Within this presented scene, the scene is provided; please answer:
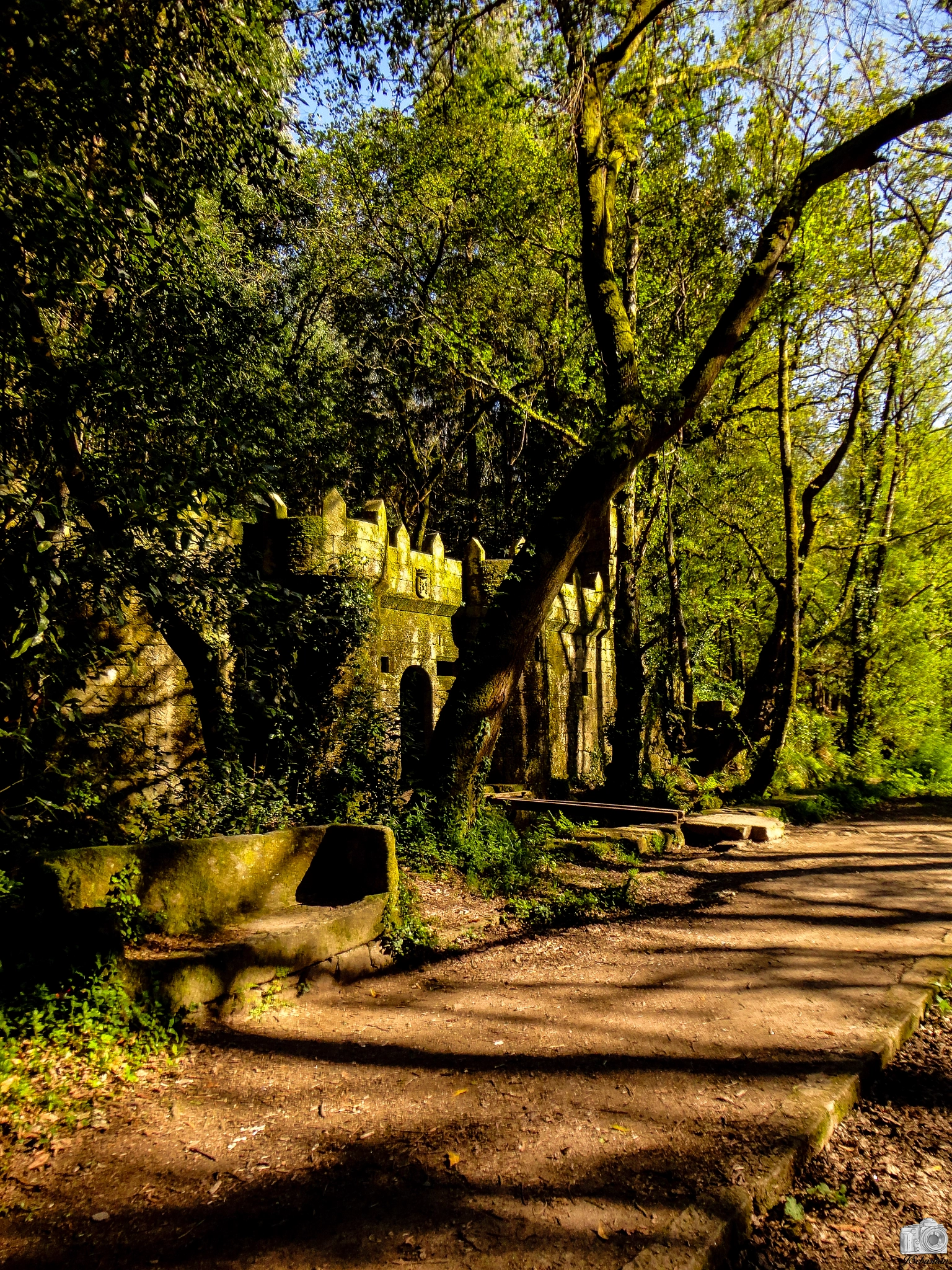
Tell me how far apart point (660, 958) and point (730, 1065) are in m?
1.81

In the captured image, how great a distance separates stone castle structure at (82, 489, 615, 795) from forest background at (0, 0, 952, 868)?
525 millimetres

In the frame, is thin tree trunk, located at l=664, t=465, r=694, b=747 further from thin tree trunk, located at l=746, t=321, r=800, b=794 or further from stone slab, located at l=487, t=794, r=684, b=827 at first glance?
stone slab, located at l=487, t=794, r=684, b=827

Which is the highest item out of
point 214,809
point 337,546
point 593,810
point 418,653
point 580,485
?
point 580,485

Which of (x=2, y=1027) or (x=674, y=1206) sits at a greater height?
(x=2, y=1027)

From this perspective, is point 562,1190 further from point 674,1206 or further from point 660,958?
point 660,958

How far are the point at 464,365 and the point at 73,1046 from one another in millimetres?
9122

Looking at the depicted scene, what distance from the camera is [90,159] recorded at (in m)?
4.93

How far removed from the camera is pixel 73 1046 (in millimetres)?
3393

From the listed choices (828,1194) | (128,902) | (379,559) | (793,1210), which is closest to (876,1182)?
(828,1194)

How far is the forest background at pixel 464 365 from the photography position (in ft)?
14.5

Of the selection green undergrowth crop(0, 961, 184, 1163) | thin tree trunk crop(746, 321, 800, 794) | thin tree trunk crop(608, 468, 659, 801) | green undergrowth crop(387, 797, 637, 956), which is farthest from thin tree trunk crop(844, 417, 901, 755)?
green undergrowth crop(0, 961, 184, 1163)

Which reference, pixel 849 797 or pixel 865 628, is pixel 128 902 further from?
pixel 865 628

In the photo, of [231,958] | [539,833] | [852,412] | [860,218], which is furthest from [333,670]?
[860,218]

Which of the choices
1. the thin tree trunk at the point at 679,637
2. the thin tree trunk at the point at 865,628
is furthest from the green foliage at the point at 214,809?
the thin tree trunk at the point at 865,628
